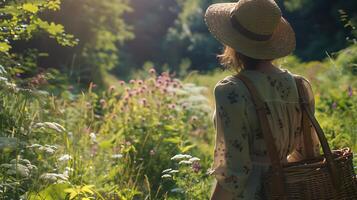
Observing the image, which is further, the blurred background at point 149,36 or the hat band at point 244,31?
the blurred background at point 149,36

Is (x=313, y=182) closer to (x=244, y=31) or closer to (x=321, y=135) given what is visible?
(x=321, y=135)

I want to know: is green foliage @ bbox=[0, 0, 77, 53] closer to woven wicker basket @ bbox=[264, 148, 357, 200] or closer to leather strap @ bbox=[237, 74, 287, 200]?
leather strap @ bbox=[237, 74, 287, 200]

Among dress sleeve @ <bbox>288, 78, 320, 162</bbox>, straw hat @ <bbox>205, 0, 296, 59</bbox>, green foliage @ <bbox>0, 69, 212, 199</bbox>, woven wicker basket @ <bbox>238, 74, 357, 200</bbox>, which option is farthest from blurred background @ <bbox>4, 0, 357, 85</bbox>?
woven wicker basket @ <bbox>238, 74, 357, 200</bbox>

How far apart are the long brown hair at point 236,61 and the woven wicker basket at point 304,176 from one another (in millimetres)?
162

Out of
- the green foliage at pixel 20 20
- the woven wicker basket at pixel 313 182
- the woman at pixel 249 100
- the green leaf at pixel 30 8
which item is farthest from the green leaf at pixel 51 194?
the woven wicker basket at pixel 313 182

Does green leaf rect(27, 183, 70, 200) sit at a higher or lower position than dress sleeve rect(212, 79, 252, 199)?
lower

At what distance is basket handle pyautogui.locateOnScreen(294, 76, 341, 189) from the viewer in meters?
2.59

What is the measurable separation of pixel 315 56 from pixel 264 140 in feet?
66.6

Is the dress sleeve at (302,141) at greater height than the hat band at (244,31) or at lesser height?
lesser

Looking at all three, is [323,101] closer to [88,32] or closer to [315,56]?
[88,32]

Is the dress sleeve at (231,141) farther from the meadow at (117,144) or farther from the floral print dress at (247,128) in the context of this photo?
the meadow at (117,144)

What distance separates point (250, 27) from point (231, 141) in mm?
537

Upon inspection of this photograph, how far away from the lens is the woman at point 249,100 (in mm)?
2596

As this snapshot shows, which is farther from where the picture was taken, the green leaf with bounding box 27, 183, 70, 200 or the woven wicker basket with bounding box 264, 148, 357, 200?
the green leaf with bounding box 27, 183, 70, 200
